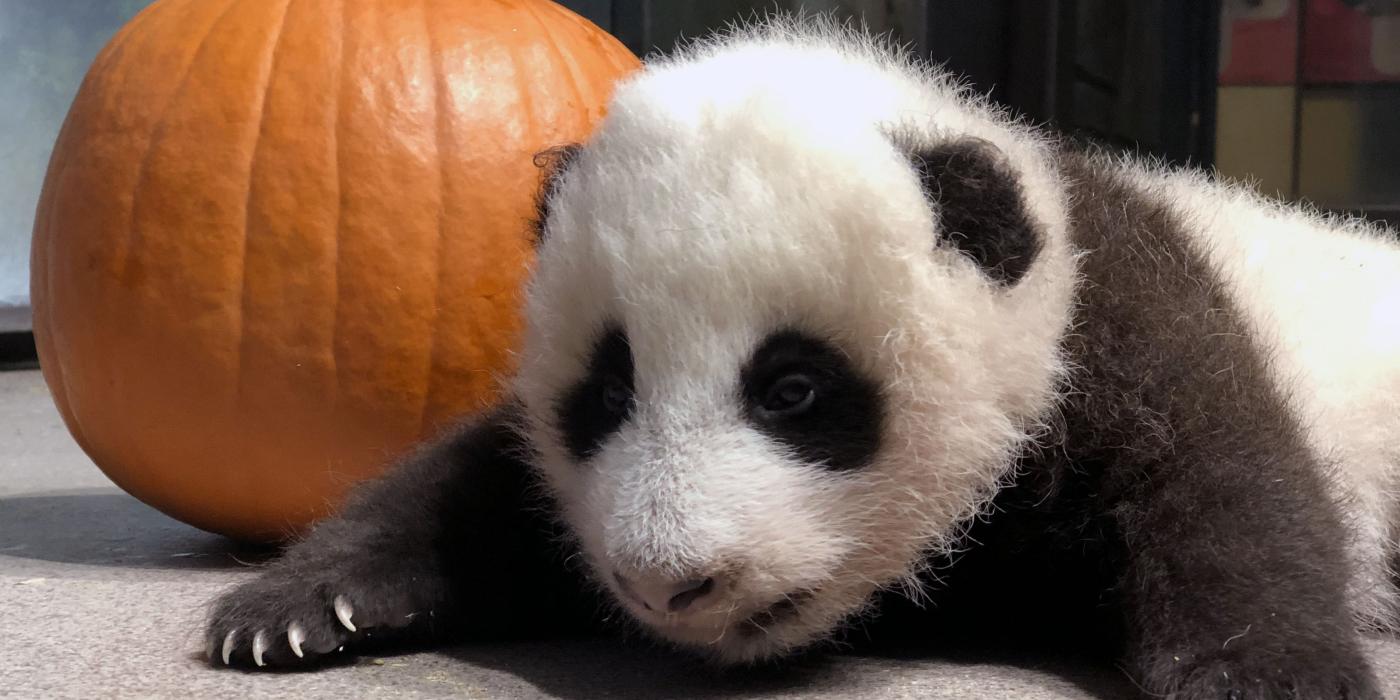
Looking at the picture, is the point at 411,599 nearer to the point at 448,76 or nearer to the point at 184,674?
the point at 184,674

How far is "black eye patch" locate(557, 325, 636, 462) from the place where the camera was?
88.4 inches

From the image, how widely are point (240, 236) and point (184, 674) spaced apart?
1.17 metres

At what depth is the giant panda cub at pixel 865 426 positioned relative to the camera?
213cm

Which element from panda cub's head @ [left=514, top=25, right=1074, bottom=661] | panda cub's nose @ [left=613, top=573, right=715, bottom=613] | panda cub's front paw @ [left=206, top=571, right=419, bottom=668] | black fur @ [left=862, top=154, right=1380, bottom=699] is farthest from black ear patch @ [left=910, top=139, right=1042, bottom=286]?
panda cub's front paw @ [left=206, top=571, right=419, bottom=668]

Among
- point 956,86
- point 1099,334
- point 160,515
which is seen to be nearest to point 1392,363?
point 1099,334

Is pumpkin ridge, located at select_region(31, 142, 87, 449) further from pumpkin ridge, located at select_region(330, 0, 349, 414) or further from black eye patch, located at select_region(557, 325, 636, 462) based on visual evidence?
black eye patch, located at select_region(557, 325, 636, 462)

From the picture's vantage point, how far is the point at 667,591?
2041mm

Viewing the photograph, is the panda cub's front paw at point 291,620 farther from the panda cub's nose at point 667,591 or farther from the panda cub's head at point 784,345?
the panda cub's nose at point 667,591

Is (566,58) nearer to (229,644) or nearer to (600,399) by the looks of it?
(600,399)

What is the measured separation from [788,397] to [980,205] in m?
0.40

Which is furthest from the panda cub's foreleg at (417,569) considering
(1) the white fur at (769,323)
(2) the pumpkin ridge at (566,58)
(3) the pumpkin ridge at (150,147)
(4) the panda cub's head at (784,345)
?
(2) the pumpkin ridge at (566,58)

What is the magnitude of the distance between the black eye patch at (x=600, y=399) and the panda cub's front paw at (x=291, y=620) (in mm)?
448

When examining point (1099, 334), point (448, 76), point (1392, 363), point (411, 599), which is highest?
point (448, 76)

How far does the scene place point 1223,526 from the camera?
7.33 ft
